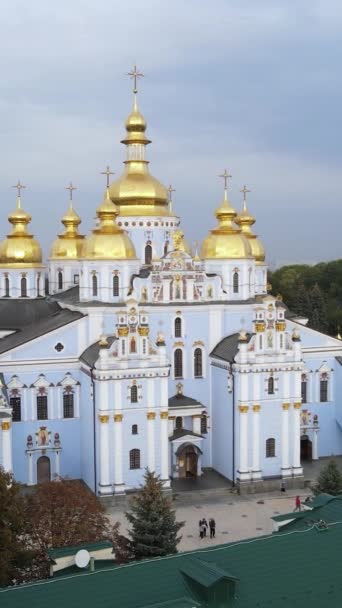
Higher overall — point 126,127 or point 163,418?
point 126,127

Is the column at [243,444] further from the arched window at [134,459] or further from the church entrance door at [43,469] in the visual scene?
the church entrance door at [43,469]

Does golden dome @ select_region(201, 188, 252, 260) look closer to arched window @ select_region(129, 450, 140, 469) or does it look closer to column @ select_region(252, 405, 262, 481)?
column @ select_region(252, 405, 262, 481)

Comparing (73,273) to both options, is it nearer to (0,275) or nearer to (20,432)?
(0,275)

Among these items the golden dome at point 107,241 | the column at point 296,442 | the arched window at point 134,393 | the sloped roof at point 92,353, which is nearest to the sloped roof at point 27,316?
the sloped roof at point 92,353

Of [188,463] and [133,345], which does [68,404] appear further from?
[188,463]

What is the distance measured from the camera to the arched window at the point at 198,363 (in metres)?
33.6

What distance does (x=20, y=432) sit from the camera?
3136 centimetres

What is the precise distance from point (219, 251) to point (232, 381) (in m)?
6.23

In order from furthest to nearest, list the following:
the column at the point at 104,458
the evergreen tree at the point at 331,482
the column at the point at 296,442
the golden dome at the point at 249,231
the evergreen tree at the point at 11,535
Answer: the golden dome at the point at 249,231, the column at the point at 296,442, the column at the point at 104,458, the evergreen tree at the point at 331,482, the evergreen tree at the point at 11,535

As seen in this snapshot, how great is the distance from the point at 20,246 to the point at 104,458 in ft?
44.3

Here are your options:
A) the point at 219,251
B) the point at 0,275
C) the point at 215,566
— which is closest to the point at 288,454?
the point at 219,251

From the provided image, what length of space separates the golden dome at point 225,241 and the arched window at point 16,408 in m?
10.2

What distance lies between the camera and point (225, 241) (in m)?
35.4

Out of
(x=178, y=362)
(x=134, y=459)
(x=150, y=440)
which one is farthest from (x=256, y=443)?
(x=134, y=459)
